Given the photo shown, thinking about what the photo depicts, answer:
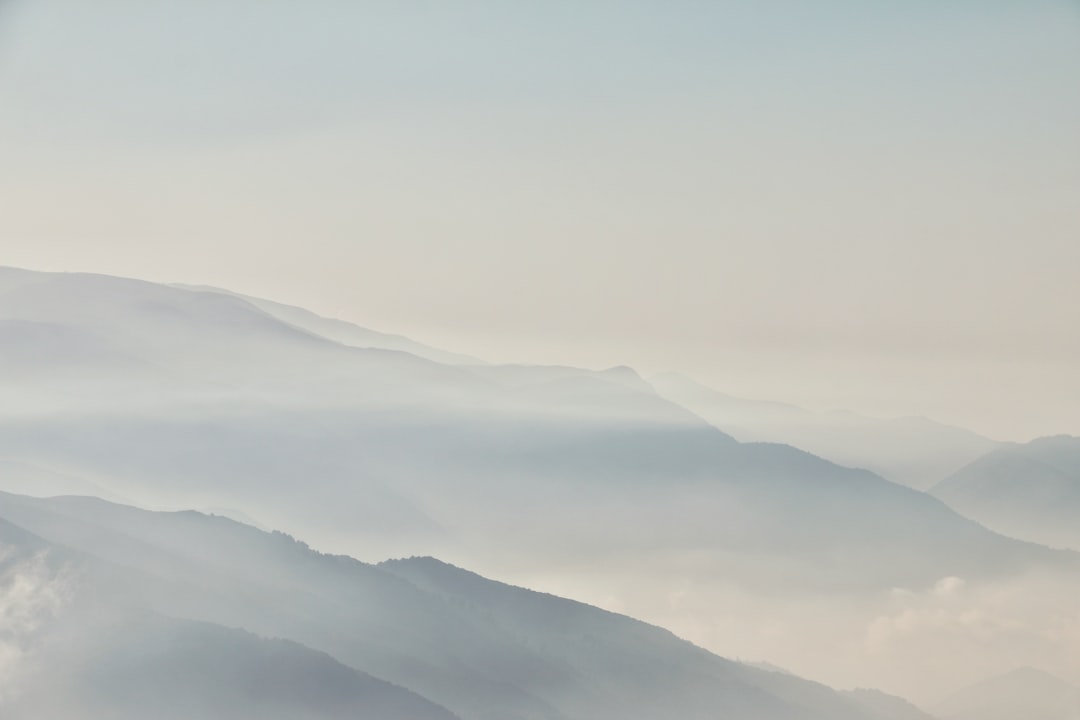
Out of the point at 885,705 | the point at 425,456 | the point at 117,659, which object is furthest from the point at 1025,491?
the point at 117,659

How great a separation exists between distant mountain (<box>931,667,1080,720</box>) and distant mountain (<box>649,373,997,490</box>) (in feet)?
17.3

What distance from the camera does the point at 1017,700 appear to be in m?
20.9

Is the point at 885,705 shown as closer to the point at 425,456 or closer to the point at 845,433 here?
the point at 845,433

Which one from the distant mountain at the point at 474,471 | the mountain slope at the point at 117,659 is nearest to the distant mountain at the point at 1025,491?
the distant mountain at the point at 474,471

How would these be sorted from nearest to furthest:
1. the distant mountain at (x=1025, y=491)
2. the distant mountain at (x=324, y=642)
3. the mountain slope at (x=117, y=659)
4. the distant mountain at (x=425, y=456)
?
the mountain slope at (x=117, y=659) < the distant mountain at (x=324, y=642) < the distant mountain at (x=425, y=456) < the distant mountain at (x=1025, y=491)

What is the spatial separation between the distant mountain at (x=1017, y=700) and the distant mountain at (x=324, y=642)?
3.36m

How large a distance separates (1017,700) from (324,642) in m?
16.2

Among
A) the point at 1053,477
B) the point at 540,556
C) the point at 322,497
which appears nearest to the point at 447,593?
the point at 322,497

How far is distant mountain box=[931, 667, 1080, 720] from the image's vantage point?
18359 millimetres

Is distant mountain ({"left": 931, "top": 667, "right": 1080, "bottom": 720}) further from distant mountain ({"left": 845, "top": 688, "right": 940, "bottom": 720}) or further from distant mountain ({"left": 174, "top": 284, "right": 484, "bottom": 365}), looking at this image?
distant mountain ({"left": 174, "top": 284, "right": 484, "bottom": 365})

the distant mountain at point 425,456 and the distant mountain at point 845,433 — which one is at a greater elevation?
the distant mountain at point 845,433

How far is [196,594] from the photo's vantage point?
52.7ft

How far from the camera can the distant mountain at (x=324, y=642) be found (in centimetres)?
1484

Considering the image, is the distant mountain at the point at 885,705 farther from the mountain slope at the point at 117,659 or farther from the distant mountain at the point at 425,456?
the mountain slope at the point at 117,659
